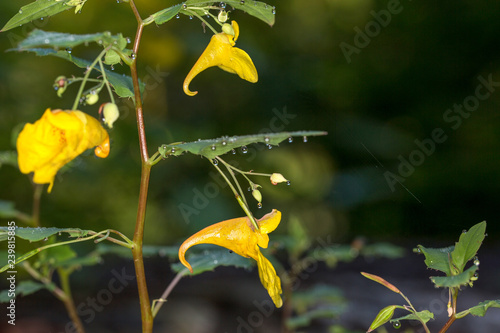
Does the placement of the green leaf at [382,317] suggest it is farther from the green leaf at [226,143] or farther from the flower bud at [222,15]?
the flower bud at [222,15]

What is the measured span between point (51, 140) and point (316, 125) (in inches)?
112

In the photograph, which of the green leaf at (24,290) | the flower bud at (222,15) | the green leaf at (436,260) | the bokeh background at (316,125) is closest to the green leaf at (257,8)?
the flower bud at (222,15)

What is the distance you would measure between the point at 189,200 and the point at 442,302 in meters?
1.47

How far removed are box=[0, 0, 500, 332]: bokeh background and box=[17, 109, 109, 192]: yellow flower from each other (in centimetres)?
195

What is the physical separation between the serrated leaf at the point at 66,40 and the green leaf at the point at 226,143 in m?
0.15

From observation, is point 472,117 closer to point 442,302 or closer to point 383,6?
point 383,6

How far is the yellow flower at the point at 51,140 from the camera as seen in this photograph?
2.09 feet

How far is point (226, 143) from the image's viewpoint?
0.61m

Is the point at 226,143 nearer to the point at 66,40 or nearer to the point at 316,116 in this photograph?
the point at 66,40

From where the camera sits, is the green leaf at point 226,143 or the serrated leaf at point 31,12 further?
the serrated leaf at point 31,12

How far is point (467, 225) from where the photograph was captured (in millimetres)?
3635

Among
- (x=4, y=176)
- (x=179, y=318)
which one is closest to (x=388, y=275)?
(x=179, y=318)

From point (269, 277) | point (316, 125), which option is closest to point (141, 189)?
point (269, 277)

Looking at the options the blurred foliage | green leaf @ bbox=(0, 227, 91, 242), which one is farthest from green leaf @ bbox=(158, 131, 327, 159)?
the blurred foliage
